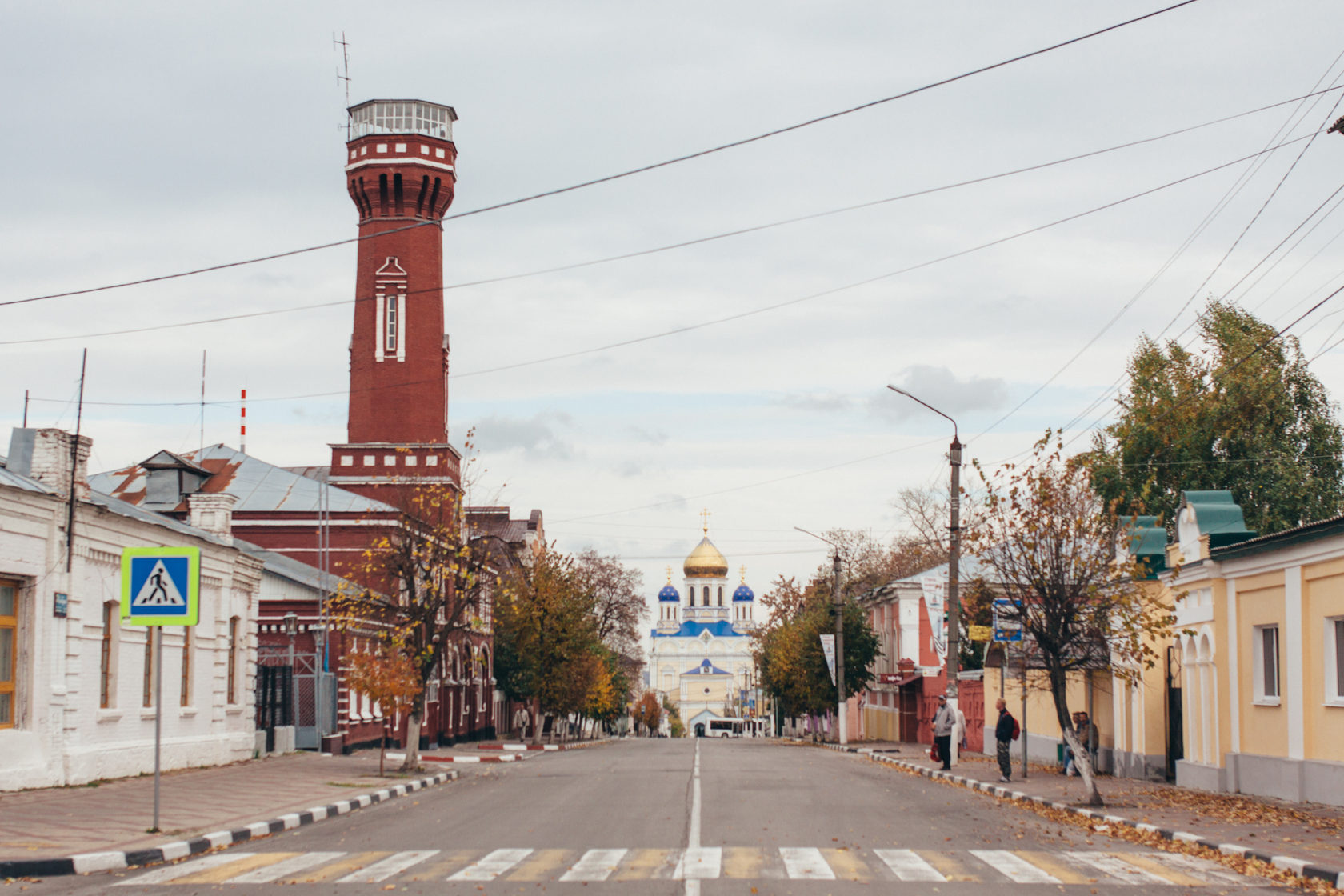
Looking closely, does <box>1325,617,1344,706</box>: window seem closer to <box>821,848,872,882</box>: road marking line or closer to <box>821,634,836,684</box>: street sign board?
<box>821,848,872,882</box>: road marking line

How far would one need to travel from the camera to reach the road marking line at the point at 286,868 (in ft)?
39.2

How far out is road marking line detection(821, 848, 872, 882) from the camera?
11.9 meters

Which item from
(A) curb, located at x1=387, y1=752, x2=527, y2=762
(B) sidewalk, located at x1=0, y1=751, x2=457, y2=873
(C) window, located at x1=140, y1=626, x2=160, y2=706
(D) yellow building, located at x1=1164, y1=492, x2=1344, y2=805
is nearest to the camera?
(B) sidewalk, located at x1=0, y1=751, x2=457, y2=873

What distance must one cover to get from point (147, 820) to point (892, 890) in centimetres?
971

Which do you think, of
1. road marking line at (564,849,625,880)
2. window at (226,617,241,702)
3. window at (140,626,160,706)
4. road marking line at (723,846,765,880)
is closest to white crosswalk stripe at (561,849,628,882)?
road marking line at (564,849,625,880)

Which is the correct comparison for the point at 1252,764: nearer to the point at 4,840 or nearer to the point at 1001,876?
the point at 1001,876

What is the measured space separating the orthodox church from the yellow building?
150 meters

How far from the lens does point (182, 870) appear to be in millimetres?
12812

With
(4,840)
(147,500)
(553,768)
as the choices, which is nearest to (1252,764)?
(553,768)

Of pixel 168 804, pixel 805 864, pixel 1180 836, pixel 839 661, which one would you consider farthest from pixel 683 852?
pixel 839 661

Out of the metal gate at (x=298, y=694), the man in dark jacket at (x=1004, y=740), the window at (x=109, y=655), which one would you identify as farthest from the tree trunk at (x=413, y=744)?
the man in dark jacket at (x=1004, y=740)

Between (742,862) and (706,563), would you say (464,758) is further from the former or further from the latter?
(706,563)

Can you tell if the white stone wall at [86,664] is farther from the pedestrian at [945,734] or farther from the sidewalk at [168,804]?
the pedestrian at [945,734]

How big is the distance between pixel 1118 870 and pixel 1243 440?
3815 cm
